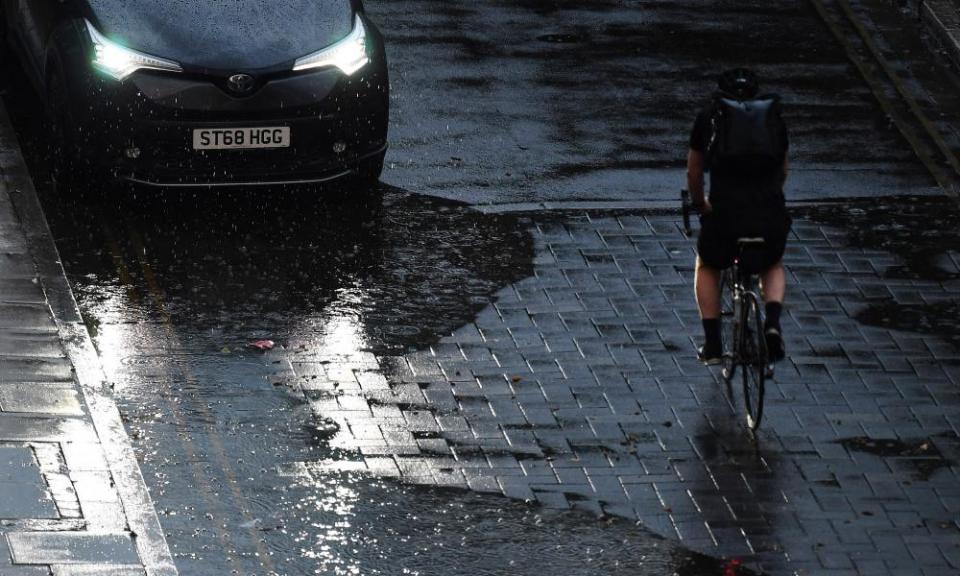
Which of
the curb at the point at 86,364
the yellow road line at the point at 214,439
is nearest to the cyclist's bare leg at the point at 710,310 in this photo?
the yellow road line at the point at 214,439

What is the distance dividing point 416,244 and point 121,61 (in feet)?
7.31

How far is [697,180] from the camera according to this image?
9.84m

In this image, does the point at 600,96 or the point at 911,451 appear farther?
the point at 600,96

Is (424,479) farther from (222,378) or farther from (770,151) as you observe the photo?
(770,151)

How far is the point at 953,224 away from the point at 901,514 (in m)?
4.54

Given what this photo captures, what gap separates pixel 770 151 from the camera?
955 cm

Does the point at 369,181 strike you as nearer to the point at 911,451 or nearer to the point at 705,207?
the point at 705,207

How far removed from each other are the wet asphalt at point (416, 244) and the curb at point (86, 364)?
0.08 metres

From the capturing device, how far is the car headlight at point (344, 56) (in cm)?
1257

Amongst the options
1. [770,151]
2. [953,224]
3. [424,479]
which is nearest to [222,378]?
[424,479]

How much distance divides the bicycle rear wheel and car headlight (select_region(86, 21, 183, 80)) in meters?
4.32

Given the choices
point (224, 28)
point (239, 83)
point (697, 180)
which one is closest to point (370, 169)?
point (239, 83)

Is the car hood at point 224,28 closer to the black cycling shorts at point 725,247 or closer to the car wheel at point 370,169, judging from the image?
the car wheel at point 370,169

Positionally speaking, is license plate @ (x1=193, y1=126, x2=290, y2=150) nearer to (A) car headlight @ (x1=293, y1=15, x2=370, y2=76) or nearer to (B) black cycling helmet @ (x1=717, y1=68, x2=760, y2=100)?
(A) car headlight @ (x1=293, y1=15, x2=370, y2=76)
